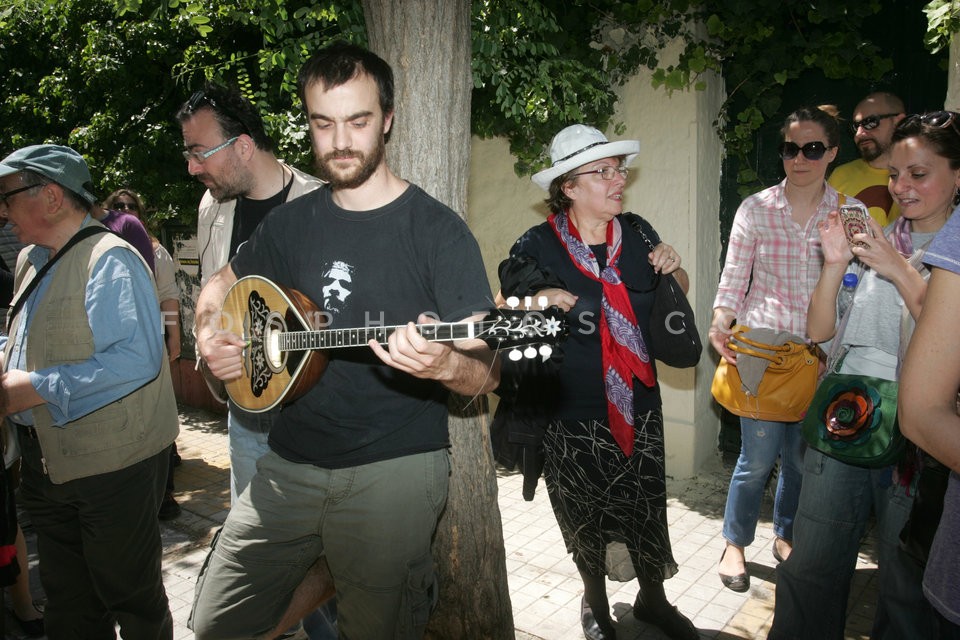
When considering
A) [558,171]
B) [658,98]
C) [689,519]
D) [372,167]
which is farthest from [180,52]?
[689,519]

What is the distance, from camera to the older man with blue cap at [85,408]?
277cm

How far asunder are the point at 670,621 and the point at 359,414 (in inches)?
75.9

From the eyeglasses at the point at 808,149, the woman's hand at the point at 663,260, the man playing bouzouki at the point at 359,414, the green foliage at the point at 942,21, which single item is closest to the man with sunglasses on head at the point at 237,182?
the man playing bouzouki at the point at 359,414

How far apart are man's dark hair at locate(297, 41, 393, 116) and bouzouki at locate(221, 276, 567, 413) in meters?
Result: 0.68

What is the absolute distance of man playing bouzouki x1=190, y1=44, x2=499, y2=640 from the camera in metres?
2.21

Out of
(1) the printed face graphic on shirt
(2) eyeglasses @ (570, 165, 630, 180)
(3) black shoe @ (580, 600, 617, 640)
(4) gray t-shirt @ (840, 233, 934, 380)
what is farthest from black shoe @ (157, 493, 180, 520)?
(4) gray t-shirt @ (840, 233, 934, 380)

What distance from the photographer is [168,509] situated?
5.00 m

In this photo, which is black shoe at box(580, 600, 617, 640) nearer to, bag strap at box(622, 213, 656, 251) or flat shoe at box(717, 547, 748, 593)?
flat shoe at box(717, 547, 748, 593)

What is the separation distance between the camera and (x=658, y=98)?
503 cm

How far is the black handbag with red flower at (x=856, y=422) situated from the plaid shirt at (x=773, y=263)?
93cm

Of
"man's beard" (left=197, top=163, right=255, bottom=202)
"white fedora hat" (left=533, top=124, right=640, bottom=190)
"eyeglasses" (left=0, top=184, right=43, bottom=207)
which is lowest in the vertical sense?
"eyeglasses" (left=0, top=184, right=43, bottom=207)

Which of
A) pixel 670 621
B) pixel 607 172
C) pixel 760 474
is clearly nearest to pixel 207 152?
pixel 607 172

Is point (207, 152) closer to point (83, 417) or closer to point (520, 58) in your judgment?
point (83, 417)

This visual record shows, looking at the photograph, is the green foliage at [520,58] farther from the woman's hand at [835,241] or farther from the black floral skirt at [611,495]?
the black floral skirt at [611,495]
